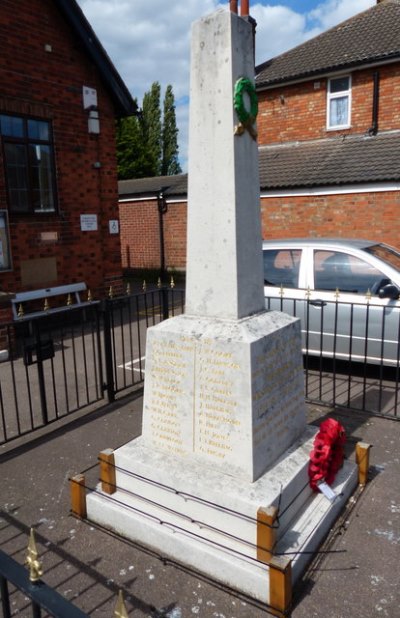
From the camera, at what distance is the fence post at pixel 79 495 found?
3316 millimetres

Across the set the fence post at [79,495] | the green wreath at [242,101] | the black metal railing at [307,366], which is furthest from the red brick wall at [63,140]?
the green wreath at [242,101]

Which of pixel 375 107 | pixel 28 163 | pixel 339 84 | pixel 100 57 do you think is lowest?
pixel 28 163

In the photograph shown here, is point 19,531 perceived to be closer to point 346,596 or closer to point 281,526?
point 281,526

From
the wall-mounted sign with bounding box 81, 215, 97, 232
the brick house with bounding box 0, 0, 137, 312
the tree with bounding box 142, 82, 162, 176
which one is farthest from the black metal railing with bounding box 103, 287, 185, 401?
the tree with bounding box 142, 82, 162, 176

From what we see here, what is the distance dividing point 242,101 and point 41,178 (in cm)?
716

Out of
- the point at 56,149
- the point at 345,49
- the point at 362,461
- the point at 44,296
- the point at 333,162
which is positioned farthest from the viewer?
the point at 345,49

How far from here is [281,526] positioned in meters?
2.91

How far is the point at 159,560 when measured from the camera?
2.95 meters

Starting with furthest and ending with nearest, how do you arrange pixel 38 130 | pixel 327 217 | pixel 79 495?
1. pixel 327 217
2. pixel 38 130
3. pixel 79 495

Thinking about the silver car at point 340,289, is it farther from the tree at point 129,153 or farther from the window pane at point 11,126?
the tree at point 129,153

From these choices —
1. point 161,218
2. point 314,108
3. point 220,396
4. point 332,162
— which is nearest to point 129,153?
point 161,218

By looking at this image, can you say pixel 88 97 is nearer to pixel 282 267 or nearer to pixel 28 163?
pixel 28 163

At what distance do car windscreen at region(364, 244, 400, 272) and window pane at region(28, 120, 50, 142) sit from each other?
639 cm

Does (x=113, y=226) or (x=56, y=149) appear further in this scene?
(x=113, y=226)
